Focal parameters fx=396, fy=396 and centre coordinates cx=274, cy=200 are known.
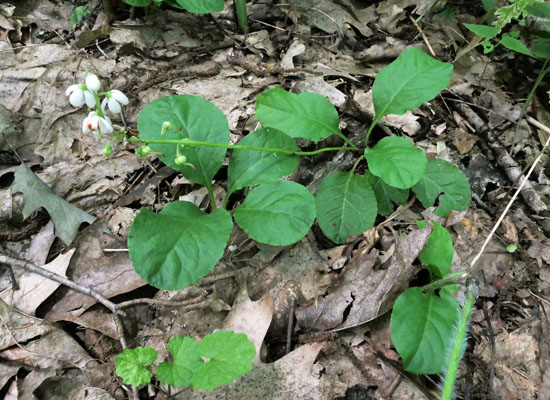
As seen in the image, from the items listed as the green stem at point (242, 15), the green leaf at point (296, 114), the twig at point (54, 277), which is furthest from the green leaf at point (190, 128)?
the green stem at point (242, 15)

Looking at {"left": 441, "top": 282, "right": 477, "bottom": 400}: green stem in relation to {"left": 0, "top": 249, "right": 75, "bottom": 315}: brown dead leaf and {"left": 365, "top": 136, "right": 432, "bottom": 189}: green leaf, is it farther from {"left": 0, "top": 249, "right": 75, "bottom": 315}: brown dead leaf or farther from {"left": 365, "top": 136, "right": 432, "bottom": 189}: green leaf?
{"left": 0, "top": 249, "right": 75, "bottom": 315}: brown dead leaf

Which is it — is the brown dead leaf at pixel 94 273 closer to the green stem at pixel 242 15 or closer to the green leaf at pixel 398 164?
the green leaf at pixel 398 164

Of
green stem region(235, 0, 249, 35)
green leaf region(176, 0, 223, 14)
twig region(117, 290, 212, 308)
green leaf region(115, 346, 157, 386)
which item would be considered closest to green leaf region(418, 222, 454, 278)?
twig region(117, 290, 212, 308)

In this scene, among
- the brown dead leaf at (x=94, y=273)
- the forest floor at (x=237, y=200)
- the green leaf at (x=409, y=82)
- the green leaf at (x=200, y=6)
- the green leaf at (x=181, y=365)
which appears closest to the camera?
the green leaf at (x=181, y=365)

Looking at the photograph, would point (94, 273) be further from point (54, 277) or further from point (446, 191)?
point (446, 191)

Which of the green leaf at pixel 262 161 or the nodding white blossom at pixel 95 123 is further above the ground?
the nodding white blossom at pixel 95 123
